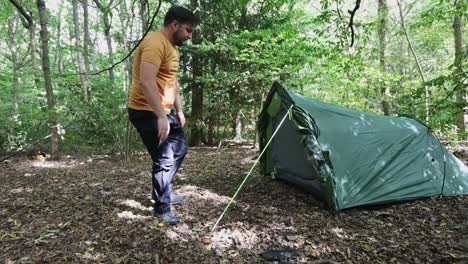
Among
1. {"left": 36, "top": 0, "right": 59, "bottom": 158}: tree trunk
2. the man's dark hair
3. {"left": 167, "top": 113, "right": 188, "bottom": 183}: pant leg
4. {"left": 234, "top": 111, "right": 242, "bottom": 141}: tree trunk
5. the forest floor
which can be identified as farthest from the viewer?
{"left": 234, "top": 111, "right": 242, "bottom": 141}: tree trunk

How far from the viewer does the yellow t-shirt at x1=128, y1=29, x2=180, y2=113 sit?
7.94ft

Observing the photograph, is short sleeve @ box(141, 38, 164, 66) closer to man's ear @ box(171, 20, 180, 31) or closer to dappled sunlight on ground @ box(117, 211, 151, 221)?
man's ear @ box(171, 20, 180, 31)

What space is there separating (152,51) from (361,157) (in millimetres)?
2464

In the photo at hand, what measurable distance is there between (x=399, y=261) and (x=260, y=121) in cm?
253

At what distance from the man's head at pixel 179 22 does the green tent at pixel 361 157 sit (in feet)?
4.96

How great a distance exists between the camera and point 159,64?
96.0 inches

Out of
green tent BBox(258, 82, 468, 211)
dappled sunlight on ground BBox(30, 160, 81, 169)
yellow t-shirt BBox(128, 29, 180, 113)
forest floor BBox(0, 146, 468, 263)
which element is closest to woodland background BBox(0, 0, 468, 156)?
dappled sunlight on ground BBox(30, 160, 81, 169)

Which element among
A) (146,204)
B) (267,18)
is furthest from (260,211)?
(267,18)

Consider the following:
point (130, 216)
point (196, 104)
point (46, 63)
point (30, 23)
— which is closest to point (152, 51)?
point (130, 216)

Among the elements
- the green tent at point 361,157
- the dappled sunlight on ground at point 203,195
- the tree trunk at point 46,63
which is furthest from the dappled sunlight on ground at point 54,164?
the green tent at point 361,157

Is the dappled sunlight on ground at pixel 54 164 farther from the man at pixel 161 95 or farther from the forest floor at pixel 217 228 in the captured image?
the man at pixel 161 95

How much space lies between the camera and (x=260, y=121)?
4418mm

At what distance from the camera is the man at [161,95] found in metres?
2.39

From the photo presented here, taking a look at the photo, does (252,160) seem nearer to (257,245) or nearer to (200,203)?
(200,203)
